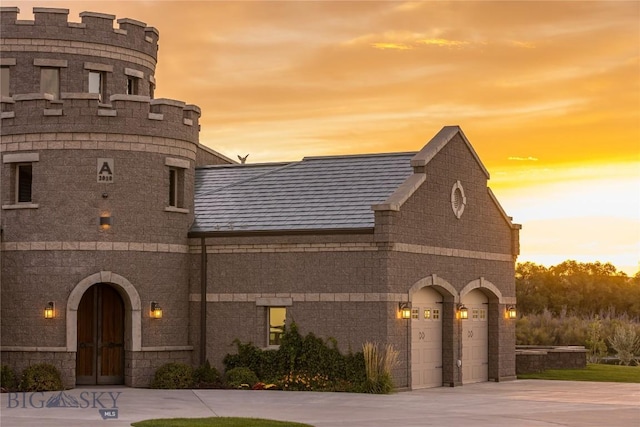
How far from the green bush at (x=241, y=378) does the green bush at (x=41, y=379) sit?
461 cm

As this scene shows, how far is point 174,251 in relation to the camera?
33.1 m

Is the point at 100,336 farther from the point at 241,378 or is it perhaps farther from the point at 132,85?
the point at 132,85

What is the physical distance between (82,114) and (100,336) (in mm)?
6214

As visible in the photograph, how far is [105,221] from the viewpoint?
3172 centimetres

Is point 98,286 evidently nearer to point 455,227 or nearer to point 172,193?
point 172,193

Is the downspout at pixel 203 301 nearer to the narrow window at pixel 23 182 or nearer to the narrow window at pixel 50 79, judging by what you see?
the narrow window at pixel 23 182

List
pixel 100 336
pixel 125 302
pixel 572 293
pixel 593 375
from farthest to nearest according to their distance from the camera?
pixel 572 293 → pixel 593 375 → pixel 100 336 → pixel 125 302

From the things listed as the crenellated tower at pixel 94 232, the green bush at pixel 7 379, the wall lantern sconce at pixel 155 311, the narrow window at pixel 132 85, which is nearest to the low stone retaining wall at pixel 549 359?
the crenellated tower at pixel 94 232

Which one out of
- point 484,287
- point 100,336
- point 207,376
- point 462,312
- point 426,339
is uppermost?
point 484,287

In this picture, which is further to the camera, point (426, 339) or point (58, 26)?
point (58, 26)

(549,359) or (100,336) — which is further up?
(100,336)

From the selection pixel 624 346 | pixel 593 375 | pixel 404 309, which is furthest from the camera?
pixel 624 346

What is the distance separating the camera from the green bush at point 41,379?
30.4 meters

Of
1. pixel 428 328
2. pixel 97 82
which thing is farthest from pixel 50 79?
pixel 428 328
